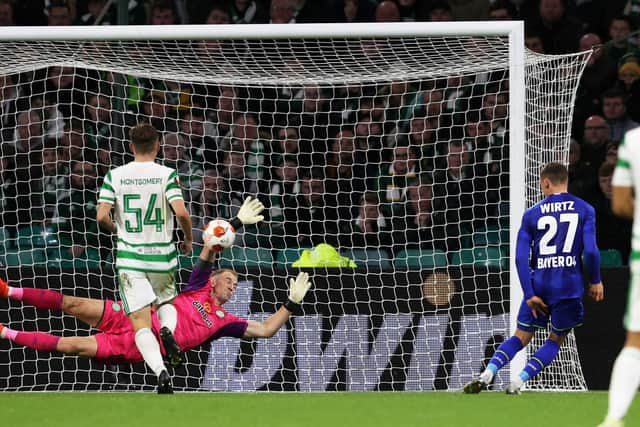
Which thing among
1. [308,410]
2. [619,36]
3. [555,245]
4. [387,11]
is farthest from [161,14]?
[308,410]

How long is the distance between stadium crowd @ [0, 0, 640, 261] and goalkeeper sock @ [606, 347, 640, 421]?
511 cm

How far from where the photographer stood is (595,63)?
37.8ft

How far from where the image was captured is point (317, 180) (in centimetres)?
1026

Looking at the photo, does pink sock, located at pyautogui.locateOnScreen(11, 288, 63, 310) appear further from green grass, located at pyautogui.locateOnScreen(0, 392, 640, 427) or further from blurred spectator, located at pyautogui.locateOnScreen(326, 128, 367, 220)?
A: blurred spectator, located at pyautogui.locateOnScreen(326, 128, 367, 220)

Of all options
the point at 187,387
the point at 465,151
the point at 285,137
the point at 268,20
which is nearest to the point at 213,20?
the point at 268,20

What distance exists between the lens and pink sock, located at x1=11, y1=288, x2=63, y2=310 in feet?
27.5

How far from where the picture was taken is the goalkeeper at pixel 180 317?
8391mm

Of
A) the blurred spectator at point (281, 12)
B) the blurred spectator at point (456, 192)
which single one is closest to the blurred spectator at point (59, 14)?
the blurred spectator at point (281, 12)

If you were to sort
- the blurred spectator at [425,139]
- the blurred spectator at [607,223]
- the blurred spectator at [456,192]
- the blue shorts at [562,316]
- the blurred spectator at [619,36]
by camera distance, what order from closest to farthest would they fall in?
the blue shorts at [562,316]
the blurred spectator at [456,192]
the blurred spectator at [607,223]
the blurred spectator at [425,139]
the blurred spectator at [619,36]

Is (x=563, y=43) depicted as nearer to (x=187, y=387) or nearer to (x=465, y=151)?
(x=465, y=151)

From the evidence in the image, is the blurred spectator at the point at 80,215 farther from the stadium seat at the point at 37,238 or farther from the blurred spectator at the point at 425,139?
the blurred spectator at the point at 425,139

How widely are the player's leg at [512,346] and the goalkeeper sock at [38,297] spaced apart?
2752mm

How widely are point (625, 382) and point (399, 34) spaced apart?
15.2 ft

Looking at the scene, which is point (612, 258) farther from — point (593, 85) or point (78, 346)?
point (78, 346)
